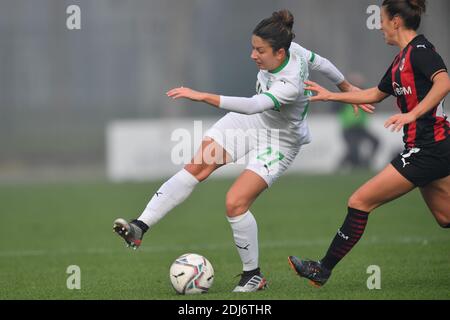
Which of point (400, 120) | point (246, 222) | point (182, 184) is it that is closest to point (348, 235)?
point (246, 222)

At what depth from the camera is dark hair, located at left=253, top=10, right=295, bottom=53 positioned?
6598 millimetres

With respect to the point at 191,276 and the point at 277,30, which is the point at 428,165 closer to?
the point at 277,30

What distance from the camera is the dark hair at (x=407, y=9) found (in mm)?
6250

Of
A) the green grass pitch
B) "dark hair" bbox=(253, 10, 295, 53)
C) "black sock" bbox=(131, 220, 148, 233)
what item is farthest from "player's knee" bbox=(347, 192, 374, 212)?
"black sock" bbox=(131, 220, 148, 233)

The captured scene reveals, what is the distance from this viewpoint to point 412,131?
629 cm

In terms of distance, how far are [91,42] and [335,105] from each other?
6.77 meters

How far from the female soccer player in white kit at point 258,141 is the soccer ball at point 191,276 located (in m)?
0.26

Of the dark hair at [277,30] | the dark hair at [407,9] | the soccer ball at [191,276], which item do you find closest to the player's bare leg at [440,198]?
the dark hair at [407,9]

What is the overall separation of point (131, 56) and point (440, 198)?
17.2 meters

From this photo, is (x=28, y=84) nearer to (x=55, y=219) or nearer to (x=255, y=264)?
(x=55, y=219)

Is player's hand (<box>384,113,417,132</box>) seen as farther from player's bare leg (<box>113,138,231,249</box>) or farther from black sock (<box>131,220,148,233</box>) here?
black sock (<box>131,220,148,233</box>)

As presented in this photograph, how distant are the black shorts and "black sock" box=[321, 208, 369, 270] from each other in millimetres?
446

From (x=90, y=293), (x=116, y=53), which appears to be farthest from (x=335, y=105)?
(x=90, y=293)

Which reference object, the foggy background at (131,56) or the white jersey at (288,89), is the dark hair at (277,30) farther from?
the foggy background at (131,56)
